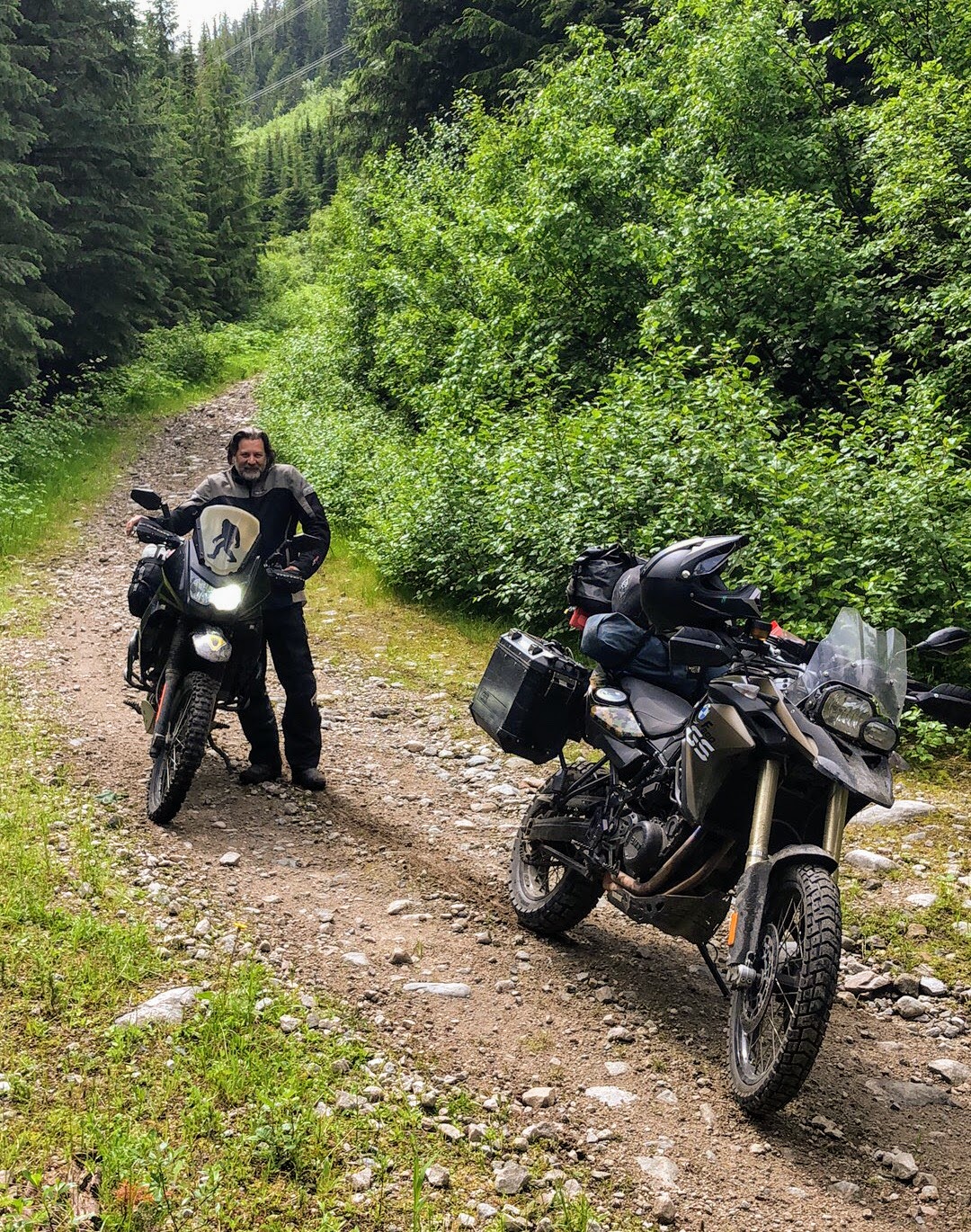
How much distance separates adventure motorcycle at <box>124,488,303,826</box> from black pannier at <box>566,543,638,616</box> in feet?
7.00

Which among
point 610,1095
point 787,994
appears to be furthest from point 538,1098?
point 787,994

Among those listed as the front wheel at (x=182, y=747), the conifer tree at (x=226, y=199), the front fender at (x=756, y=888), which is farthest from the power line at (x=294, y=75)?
the front fender at (x=756, y=888)

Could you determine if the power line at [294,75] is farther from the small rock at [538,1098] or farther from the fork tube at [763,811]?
→ the small rock at [538,1098]

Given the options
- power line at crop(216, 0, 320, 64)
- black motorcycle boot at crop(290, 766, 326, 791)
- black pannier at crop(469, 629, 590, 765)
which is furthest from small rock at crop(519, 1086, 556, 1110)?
power line at crop(216, 0, 320, 64)

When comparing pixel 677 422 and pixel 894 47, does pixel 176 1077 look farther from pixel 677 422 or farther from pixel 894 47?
pixel 894 47

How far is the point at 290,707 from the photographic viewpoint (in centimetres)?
636

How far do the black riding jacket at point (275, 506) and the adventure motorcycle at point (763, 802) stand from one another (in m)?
2.81

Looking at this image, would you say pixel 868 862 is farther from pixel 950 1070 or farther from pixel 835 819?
pixel 835 819

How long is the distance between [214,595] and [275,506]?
93 centimetres

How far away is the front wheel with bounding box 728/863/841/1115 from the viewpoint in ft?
9.46

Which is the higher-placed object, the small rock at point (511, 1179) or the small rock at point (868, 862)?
the small rock at point (868, 862)

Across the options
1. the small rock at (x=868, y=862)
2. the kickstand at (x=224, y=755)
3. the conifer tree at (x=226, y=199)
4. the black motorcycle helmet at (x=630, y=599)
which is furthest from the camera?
the conifer tree at (x=226, y=199)

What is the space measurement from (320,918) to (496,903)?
0.89m

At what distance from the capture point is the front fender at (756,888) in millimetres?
3088
